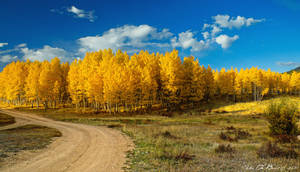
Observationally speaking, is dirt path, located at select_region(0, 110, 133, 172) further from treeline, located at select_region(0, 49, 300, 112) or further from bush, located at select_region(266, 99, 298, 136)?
treeline, located at select_region(0, 49, 300, 112)

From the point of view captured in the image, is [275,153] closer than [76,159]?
Yes

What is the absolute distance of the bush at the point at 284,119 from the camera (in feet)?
Answer: 48.4

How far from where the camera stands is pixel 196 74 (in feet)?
162

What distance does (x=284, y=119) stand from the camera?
14.9 m

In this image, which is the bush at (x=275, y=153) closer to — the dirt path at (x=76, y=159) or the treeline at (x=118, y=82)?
the dirt path at (x=76, y=159)

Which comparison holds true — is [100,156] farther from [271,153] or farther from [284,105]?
[284,105]

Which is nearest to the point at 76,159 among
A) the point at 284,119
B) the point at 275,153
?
the point at 275,153

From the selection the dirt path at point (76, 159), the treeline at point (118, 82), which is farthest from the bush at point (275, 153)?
the treeline at point (118, 82)

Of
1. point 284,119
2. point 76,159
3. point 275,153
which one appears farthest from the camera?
point 284,119

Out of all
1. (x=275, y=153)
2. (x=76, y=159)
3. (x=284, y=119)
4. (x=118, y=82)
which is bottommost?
(x=76, y=159)

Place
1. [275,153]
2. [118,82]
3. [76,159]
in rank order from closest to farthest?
1. [275,153]
2. [76,159]
3. [118,82]

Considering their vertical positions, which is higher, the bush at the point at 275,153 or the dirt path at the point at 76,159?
the bush at the point at 275,153

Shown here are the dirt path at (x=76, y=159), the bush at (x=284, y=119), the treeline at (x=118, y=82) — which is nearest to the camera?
the dirt path at (x=76, y=159)

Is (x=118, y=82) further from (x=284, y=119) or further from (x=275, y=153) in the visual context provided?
(x=275, y=153)
